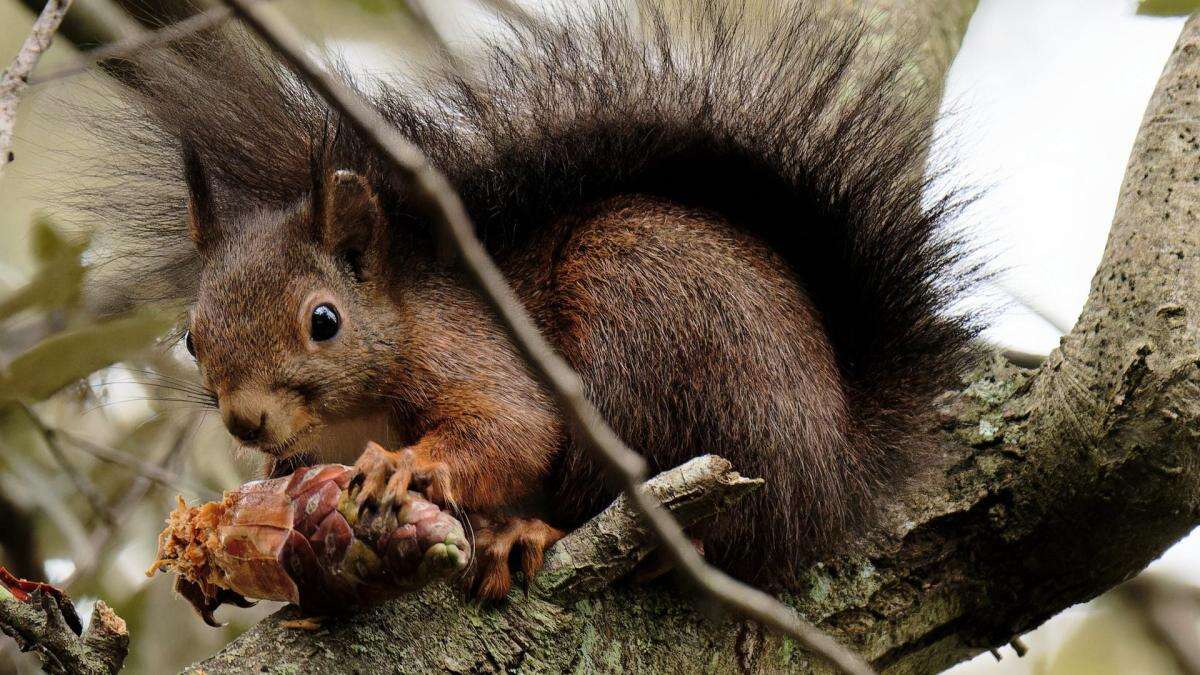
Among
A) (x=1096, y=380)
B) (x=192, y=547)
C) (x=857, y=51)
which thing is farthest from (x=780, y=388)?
(x=192, y=547)

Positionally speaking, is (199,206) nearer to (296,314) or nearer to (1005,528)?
(296,314)

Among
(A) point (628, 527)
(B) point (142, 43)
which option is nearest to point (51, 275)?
(B) point (142, 43)

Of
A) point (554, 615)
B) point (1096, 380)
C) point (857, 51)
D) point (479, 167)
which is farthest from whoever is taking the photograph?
point (857, 51)

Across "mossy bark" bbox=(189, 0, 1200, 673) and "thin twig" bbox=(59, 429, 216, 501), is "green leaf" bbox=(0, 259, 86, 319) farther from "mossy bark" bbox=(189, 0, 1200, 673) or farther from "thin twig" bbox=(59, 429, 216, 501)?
"mossy bark" bbox=(189, 0, 1200, 673)

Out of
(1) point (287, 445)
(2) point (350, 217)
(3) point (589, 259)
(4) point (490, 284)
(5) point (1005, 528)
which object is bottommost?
(5) point (1005, 528)

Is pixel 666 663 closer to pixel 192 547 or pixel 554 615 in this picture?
pixel 554 615

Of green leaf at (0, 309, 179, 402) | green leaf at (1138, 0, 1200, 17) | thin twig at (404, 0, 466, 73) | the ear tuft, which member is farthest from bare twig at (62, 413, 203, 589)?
green leaf at (1138, 0, 1200, 17)

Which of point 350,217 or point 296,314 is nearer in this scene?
point 296,314
